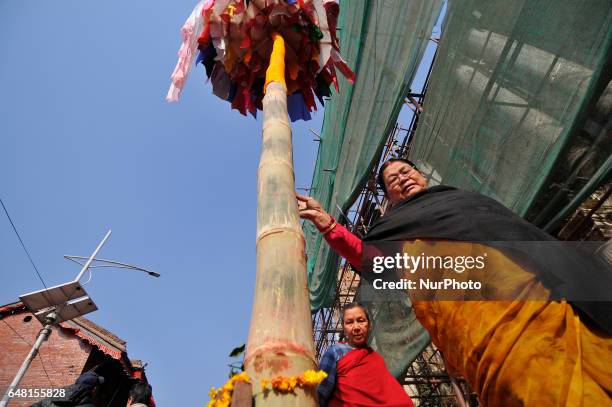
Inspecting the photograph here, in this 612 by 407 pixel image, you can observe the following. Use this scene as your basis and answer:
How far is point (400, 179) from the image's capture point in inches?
76.1

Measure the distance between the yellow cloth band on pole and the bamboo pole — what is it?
36.3 inches

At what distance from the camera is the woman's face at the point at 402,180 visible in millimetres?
1910

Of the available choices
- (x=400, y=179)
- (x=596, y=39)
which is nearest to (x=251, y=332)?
(x=400, y=179)

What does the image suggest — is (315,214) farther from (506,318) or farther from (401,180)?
(506,318)

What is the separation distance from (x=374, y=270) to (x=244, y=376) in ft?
2.67

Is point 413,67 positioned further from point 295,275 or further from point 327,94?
point 295,275

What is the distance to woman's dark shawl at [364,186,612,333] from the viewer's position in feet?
3.11

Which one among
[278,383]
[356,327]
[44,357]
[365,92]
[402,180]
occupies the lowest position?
[278,383]

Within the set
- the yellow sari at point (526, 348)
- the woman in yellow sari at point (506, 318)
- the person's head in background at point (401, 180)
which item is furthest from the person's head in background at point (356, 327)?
the yellow sari at point (526, 348)

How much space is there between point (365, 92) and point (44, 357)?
595 inches

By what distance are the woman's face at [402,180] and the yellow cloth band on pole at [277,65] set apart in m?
0.87

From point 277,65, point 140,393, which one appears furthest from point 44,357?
point 277,65

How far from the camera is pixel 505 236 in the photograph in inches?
44.2

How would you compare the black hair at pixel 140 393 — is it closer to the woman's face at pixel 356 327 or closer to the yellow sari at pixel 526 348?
the woman's face at pixel 356 327
